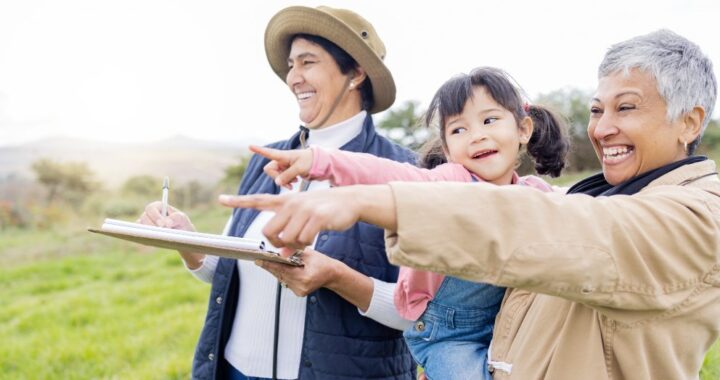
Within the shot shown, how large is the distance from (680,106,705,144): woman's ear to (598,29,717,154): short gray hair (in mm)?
17

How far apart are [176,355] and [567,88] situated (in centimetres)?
1385

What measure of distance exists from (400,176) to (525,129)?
67 cm

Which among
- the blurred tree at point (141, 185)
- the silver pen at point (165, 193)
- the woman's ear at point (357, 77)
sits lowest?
the blurred tree at point (141, 185)

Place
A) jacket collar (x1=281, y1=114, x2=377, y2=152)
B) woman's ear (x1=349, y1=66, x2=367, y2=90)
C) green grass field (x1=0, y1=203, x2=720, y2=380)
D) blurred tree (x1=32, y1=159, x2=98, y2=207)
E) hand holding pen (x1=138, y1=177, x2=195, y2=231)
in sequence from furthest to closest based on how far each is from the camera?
blurred tree (x1=32, y1=159, x2=98, y2=207) → green grass field (x1=0, y1=203, x2=720, y2=380) → woman's ear (x1=349, y1=66, x2=367, y2=90) → jacket collar (x1=281, y1=114, x2=377, y2=152) → hand holding pen (x1=138, y1=177, x2=195, y2=231)

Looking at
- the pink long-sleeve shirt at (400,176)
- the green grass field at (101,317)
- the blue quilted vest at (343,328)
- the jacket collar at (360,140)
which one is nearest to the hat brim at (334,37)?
the jacket collar at (360,140)

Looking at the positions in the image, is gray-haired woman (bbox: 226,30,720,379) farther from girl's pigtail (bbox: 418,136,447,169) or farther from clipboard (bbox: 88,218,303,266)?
girl's pigtail (bbox: 418,136,447,169)

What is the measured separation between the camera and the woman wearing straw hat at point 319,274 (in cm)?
235

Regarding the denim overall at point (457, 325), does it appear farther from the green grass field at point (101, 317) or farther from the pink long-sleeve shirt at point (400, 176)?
the green grass field at point (101, 317)

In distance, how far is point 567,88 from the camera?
16.4 m

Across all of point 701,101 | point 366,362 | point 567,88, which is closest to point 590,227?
point 701,101

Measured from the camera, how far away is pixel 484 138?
6.87ft

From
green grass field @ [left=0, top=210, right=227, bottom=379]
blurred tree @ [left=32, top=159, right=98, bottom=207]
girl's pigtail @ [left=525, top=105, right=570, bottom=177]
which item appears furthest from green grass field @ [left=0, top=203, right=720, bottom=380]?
blurred tree @ [left=32, top=159, right=98, bottom=207]

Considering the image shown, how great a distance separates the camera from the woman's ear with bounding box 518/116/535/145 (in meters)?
2.22

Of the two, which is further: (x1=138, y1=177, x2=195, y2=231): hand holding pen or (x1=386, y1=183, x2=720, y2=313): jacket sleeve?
(x1=138, y1=177, x2=195, y2=231): hand holding pen
